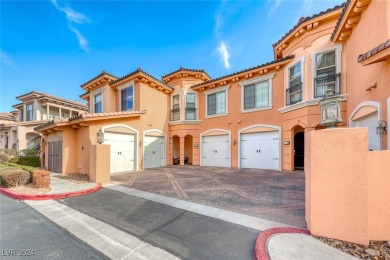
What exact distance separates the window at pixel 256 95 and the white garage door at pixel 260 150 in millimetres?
2266

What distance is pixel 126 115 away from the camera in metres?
11.2

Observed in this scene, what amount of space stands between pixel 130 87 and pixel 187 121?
5.68 metres

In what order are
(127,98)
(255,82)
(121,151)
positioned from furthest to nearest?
(127,98), (255,82), (121,151)

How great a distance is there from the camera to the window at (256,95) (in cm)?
1231

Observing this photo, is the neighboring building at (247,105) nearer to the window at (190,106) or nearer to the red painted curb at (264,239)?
the window at (190,106)

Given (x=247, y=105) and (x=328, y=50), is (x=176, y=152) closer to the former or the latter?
(x=247, y=105)

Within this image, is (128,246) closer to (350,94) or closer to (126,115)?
(126,115)

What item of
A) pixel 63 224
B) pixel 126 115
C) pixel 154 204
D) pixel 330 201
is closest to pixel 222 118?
pixel 126 115

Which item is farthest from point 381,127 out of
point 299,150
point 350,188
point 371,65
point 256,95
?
point 299,150

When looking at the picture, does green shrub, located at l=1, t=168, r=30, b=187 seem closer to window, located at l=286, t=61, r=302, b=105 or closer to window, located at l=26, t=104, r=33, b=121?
window, located at l=286, t=61, r=302, b=105

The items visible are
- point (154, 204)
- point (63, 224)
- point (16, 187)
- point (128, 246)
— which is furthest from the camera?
point (16, 187)

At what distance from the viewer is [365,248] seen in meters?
3.04

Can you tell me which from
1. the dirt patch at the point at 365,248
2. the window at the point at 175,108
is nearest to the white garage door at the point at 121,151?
the window at the point at 175,108

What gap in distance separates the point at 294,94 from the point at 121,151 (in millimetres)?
12270
